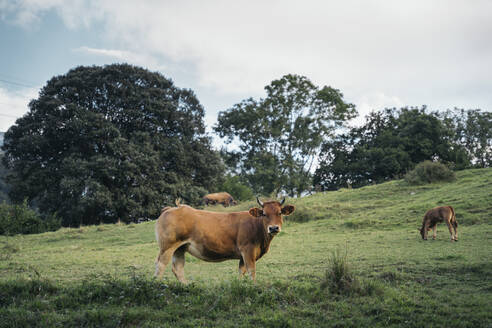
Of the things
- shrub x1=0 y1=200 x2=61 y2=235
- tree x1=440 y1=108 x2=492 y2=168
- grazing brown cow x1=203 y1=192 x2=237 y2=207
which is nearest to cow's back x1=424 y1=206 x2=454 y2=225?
grazing brown cow x1=203 y1=192 x2=237 y2=207

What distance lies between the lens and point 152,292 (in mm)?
6621

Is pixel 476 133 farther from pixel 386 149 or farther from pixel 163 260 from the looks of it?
pixel 163 260

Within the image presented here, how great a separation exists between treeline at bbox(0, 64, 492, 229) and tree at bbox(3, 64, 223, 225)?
0.27ft

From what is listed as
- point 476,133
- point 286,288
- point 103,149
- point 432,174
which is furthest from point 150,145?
point 476,133

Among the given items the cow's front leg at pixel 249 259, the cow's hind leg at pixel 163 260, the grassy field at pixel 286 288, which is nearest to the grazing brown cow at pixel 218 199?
the grassy field at pixel 286 288

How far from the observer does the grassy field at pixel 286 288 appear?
5.75m

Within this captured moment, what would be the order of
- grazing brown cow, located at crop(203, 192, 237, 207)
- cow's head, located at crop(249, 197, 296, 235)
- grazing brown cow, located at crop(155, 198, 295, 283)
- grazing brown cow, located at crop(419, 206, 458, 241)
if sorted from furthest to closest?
grazing brown cow, located at crop(203, 192, 237, 207) → grazing brown cow, located at crop(419, 206, 458, 241) → grazing brown cow, located at crop(155, 198, 295, 283) → cow's head, located at crop(249, 197, 296, 235)

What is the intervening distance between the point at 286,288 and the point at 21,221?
24.2 m

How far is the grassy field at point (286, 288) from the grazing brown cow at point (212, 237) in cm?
68

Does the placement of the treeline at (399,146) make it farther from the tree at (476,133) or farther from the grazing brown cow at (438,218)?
the grazing brown cow at (438,218)

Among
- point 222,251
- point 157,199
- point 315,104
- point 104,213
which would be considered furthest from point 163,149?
point 222,251

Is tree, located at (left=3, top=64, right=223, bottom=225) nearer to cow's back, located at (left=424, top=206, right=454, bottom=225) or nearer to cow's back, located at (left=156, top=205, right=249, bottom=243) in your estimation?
cow's back, located at (left=156, top=205, right=249, bottom=243)

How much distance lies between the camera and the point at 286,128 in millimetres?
42031

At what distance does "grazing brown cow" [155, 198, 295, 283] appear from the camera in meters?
8.21
